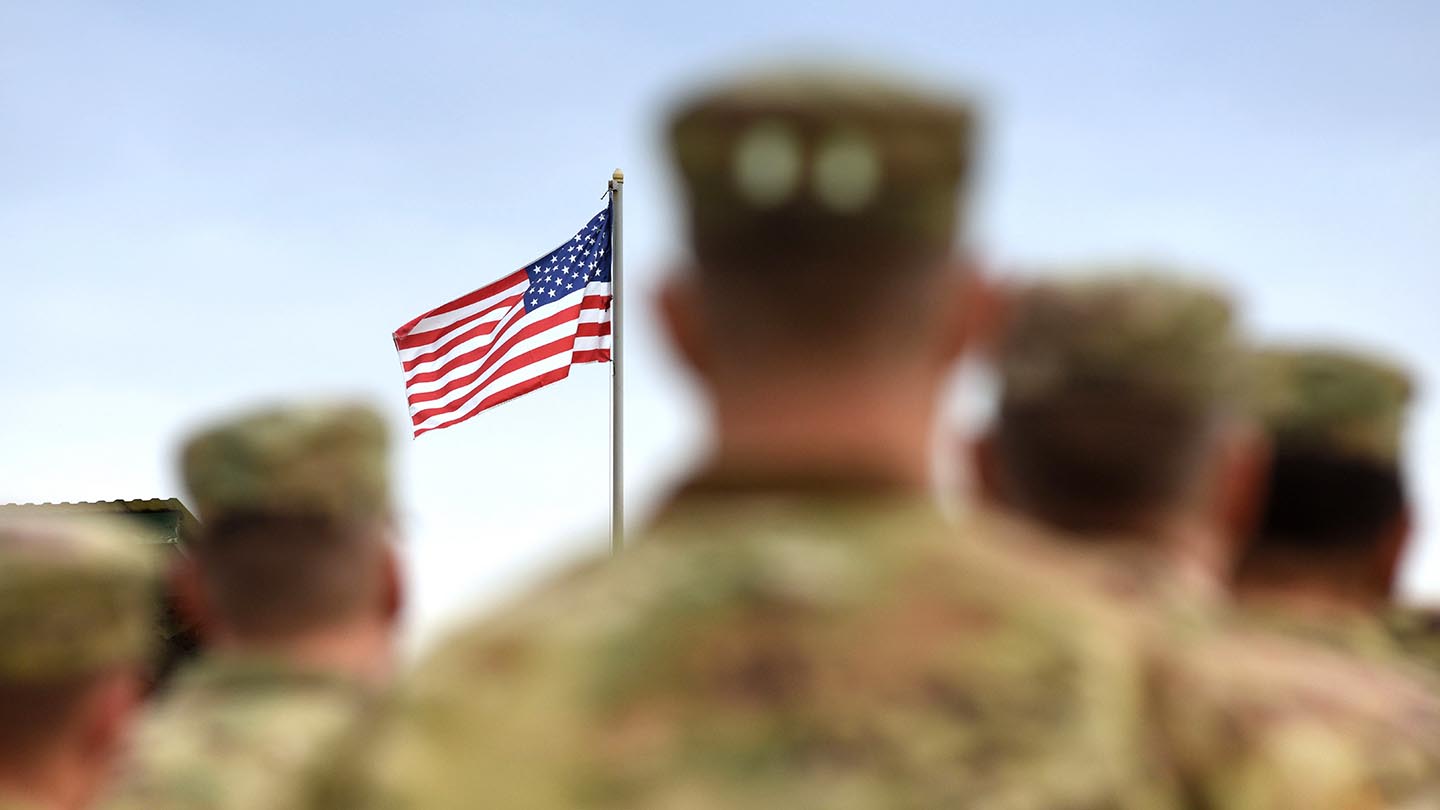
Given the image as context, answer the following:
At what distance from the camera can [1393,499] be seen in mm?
4629

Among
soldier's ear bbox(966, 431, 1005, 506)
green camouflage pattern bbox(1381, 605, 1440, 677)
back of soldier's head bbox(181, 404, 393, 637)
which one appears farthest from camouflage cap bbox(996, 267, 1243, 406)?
green camouflage pattern bbox(1381, 605, 1440, 677)

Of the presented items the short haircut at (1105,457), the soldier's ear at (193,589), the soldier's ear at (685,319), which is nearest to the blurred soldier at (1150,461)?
the short haircut at (1105,457)

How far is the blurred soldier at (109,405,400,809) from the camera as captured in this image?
4098mm

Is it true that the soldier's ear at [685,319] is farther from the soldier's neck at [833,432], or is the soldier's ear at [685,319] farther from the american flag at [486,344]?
the american flag at [486,344]

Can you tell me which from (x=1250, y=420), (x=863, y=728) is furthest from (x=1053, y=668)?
(x=1250, y=420)

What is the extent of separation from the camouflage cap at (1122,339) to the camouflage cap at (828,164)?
0.66 m

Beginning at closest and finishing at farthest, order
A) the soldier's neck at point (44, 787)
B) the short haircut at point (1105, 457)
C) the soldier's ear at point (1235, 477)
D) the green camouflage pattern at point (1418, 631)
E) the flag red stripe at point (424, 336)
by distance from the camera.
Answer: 1. the short haircut at point (1105, 457)
2. the soldier's ear at point (1235, 477)
3. the soldier's neck at point (44, 787)
4. the green camouflage pattern at point (1418, 631)
5. the flag red stripe at point (424, 336)

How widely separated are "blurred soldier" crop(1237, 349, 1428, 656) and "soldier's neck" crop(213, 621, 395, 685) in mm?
2177

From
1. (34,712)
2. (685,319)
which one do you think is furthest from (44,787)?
(685,319)

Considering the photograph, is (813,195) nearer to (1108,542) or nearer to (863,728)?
(863,728)

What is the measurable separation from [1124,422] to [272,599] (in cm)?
231

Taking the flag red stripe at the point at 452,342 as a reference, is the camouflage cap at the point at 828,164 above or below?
above

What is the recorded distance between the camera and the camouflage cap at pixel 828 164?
7.43ft

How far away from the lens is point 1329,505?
14.9 ft
